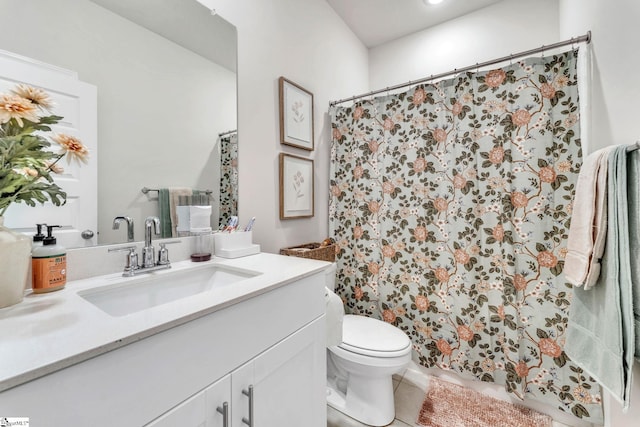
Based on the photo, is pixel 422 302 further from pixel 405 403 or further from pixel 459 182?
pixel 459 182

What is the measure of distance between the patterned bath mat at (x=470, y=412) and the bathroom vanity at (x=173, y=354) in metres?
0.82

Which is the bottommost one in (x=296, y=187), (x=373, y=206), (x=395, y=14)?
(x=373, y=206)

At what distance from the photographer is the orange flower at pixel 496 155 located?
1447mm

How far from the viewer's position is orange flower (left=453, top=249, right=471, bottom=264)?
155cm

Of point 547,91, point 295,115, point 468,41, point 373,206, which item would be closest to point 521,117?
point 547,91

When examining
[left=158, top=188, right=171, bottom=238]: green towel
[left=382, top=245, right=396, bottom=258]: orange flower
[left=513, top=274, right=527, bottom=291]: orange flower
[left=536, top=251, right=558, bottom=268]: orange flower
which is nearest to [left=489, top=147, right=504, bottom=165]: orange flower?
[left=536, top=251, right=558, bottom=268]: orange flower

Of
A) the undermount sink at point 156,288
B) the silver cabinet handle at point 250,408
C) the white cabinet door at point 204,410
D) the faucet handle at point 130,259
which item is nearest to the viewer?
the white cabinet door at point 204,410

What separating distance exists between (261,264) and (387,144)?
124cm

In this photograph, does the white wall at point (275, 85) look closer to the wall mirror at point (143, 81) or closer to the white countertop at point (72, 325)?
the wall mirror at point (143, 81)

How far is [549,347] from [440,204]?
0.90 meters

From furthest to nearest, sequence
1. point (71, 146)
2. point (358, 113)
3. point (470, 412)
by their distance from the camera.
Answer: point (358, 113)
point (470, 412)
point (71, 146)

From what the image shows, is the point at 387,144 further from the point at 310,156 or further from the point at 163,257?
the point at 163,257

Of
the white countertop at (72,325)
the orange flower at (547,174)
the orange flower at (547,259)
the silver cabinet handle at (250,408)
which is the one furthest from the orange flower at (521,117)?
the silver cabinet handle at (250,408)

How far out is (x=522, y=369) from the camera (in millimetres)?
1416
